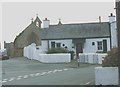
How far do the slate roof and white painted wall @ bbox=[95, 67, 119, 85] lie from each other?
123 ft

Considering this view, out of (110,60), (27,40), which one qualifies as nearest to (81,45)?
(27,40)

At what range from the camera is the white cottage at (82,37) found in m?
54.7

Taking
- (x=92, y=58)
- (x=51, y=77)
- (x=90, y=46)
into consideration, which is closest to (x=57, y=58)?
(x=92, y=58)

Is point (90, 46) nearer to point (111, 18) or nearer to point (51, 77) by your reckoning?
point (111, 18)

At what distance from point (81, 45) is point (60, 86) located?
128 ft

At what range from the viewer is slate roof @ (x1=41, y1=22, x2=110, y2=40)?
56.6 m

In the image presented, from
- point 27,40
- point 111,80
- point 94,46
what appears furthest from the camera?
point 27,40

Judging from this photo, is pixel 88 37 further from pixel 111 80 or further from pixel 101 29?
pixel 111 80

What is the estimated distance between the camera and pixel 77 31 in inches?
2323

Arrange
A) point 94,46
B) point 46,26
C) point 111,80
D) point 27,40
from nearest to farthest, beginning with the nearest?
point 111,80
point 94,46
point 46,26
point 27,40

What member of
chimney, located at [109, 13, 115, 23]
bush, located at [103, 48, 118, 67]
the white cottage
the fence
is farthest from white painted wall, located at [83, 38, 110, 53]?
bush, located at [103, 48, 118, 67]

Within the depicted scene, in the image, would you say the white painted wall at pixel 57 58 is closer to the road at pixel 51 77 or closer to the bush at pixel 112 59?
the road at pixel 51 77

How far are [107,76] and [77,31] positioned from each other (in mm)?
41883

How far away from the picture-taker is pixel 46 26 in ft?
203
